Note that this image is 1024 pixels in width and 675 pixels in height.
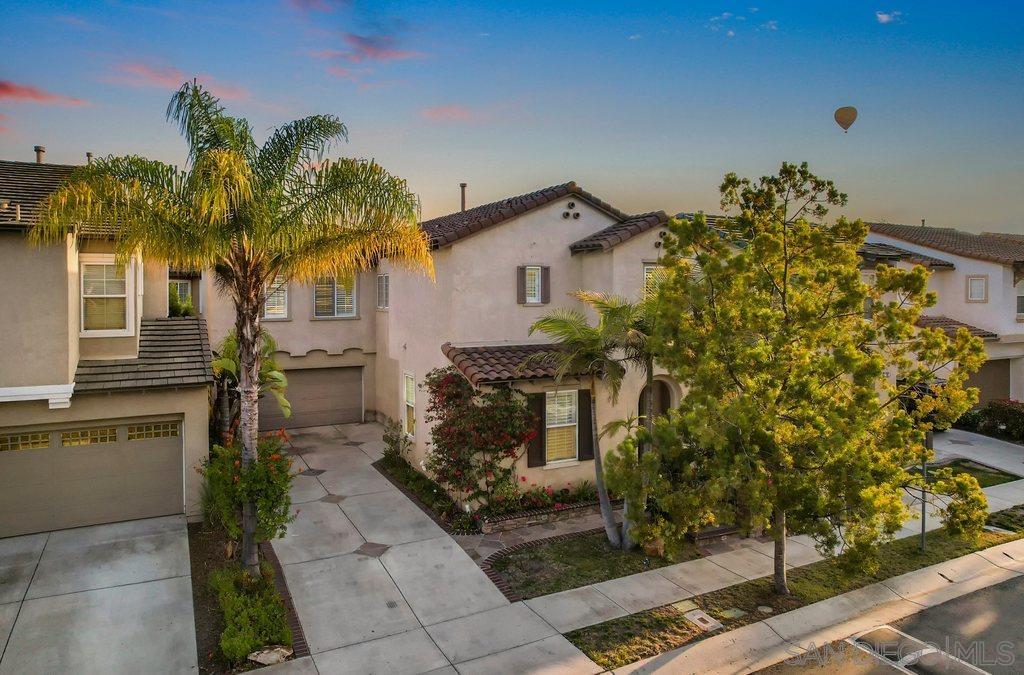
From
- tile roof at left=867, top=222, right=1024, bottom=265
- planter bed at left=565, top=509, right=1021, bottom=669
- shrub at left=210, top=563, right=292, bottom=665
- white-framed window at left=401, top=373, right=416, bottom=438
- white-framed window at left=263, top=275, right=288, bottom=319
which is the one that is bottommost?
planter bed at left=565, top=509, right=1021, bottom=669

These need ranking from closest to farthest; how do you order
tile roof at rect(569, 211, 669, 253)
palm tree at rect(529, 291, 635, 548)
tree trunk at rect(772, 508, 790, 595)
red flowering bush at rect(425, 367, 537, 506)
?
tree trunk at rect(772, 508, 790, 595) < palm tree at rect(529, 291, 635, 548) < red flowering bush at rect(425, 367, 537, 506) < tile roof at rect(569, 211, 669, 253)

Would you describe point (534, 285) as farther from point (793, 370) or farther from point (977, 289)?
point (977, 289)

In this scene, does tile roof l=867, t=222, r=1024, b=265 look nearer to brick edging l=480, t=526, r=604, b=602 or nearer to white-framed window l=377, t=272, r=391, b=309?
brick edging l=480, t=526, r=604, b=602

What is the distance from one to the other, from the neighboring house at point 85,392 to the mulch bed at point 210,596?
1.19 metres

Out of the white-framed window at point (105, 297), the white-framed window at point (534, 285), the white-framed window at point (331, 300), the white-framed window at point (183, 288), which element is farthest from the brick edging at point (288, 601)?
the white-framed window at point (183, 288)

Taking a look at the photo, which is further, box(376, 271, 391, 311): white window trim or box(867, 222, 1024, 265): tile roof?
box(867, 222, 1024, 265): tile roof

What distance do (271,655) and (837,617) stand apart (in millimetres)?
8715

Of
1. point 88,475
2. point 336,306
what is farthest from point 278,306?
point 88,475

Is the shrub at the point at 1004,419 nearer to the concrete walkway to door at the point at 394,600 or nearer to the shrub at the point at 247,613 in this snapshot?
the concrete walkway to door at the point at 394,600

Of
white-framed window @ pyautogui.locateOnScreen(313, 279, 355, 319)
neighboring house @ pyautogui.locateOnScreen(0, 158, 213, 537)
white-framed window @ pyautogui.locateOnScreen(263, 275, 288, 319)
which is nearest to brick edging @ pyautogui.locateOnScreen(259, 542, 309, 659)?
neighboring house @ pyautogui.locateOnScreen(0, 158, 213, 537)

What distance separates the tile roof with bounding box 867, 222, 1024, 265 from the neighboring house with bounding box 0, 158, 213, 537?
24.1 meters

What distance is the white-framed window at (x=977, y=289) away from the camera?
23.7 meters

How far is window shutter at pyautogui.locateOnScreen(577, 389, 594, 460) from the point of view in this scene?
1478 centimetres

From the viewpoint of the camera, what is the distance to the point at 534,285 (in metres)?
15.9
